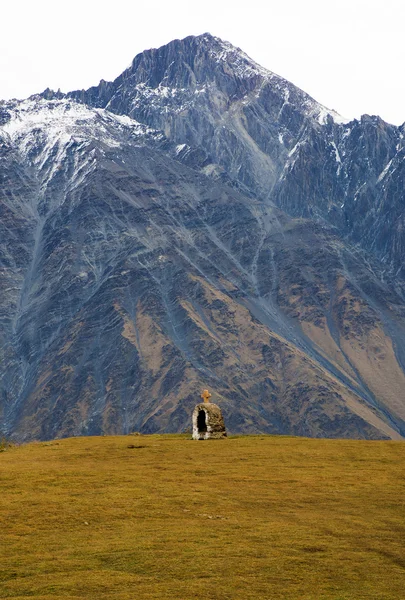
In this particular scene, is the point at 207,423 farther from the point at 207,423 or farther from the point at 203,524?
the point at 203,524

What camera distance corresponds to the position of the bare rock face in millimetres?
93688

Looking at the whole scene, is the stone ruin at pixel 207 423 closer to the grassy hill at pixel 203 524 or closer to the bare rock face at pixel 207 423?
the bare rock face at pixel 207 423

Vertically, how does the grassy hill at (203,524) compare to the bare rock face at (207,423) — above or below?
below

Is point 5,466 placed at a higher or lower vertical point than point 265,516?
Result: higher

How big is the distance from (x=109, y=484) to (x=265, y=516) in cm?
1275

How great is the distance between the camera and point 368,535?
5475 cm

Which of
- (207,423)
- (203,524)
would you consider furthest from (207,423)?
(203,524)

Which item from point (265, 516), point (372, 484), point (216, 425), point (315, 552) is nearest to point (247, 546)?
point (315, 552)

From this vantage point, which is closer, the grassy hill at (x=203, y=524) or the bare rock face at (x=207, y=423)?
the grassy hill at (x=203, y=524)

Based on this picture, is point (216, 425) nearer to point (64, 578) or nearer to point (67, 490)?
point (67, 490)

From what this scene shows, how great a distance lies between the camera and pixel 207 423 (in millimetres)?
93688

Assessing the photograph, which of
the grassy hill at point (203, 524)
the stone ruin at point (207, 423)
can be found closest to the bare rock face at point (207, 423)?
the stone ruin at point (207, 423)

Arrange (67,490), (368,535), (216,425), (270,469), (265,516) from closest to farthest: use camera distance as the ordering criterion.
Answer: (368,535)
(265,516)
(67,490)
(270,469)
(216,425)

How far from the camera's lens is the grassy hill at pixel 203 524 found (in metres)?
45.7
